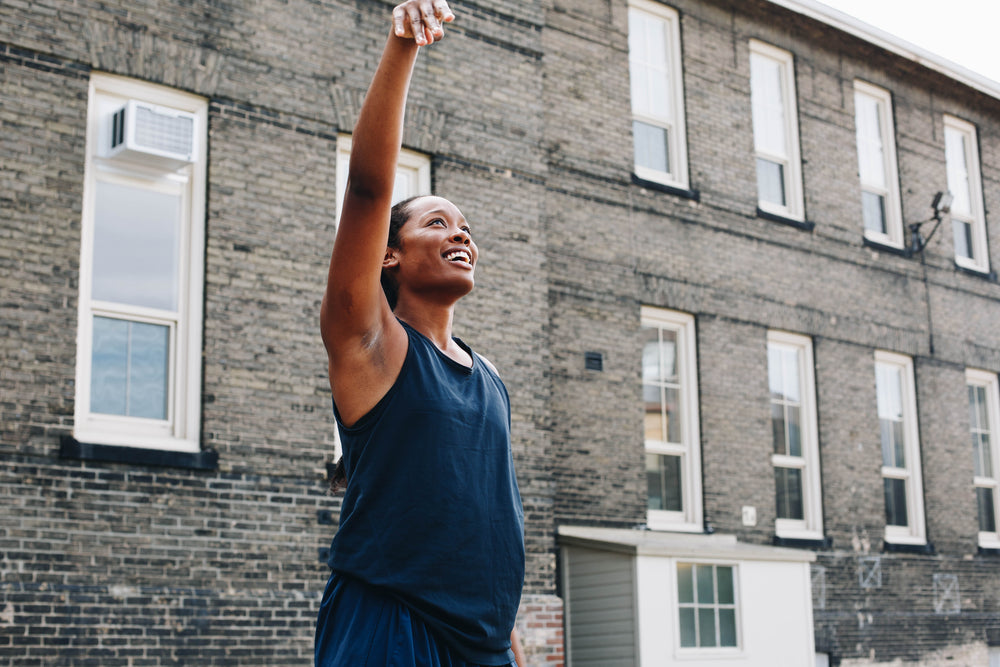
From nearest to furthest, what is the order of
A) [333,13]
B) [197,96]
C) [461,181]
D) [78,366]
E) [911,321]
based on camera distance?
[78,366] < [197,96] < [333,13] < [461,181] < [911,321]

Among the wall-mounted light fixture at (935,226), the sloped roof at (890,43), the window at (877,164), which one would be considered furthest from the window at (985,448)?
the sloped roof at (890,43)

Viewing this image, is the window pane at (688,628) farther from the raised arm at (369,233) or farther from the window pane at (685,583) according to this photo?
the raised arm at (369,233)

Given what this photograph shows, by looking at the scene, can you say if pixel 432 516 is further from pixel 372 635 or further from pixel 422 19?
pixel 422 19

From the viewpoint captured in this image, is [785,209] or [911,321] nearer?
[785,209]

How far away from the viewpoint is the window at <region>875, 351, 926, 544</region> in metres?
14.8

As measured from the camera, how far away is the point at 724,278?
13406 millimetres

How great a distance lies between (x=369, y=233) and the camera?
222 centimetres

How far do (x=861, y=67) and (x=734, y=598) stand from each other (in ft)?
27.1

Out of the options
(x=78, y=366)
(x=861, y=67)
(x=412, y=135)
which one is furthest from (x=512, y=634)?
(x=861, y=67)

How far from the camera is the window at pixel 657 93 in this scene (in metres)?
13.3

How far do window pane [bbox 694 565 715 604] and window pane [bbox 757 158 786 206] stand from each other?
17.3 feet

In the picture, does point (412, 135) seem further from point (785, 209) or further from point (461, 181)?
point (785, 209)

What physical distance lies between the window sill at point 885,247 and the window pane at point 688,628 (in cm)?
651

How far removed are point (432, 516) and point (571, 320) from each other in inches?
382
